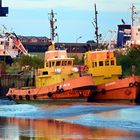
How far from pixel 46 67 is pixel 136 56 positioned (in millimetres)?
18524

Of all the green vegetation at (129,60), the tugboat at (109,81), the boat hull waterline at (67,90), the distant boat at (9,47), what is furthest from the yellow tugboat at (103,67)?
the distant boat at (9,47)

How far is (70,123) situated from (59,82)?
2146 centimetres

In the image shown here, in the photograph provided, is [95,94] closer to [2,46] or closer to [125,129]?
[125,129]

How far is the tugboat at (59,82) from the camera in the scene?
63.9 m

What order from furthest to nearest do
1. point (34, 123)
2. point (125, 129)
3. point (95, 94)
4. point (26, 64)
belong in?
point (26, 64) < point (95, 94) < point (34, 123) < point (125, 129)

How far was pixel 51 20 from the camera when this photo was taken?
7944 centimetres

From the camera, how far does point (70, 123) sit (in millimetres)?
43719

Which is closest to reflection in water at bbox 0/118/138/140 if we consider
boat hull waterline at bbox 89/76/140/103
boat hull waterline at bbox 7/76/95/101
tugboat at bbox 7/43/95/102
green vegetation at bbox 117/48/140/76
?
boat hull waterline at bbox 7/76/95/101

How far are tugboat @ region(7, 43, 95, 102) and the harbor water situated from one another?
515cm

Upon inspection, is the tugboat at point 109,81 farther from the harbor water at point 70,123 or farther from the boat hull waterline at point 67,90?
the harbor water at point 70,123

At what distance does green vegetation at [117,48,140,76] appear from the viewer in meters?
79.5

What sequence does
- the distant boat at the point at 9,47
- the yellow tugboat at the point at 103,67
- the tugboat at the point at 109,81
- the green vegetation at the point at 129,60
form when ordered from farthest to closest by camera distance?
the distant boat at the point at 9,47 < the green vegetation at the point at 129,60 < the yellow tugboat at the point at 103,67 < the tugboat at the point at 109,81

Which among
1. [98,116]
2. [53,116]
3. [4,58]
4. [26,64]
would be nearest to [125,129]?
[98,116]

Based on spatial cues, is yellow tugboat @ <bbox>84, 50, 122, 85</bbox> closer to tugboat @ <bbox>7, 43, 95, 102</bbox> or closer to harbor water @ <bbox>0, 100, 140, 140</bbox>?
tugboat @ <bbox>7, 43, 95, 102</bbox>
